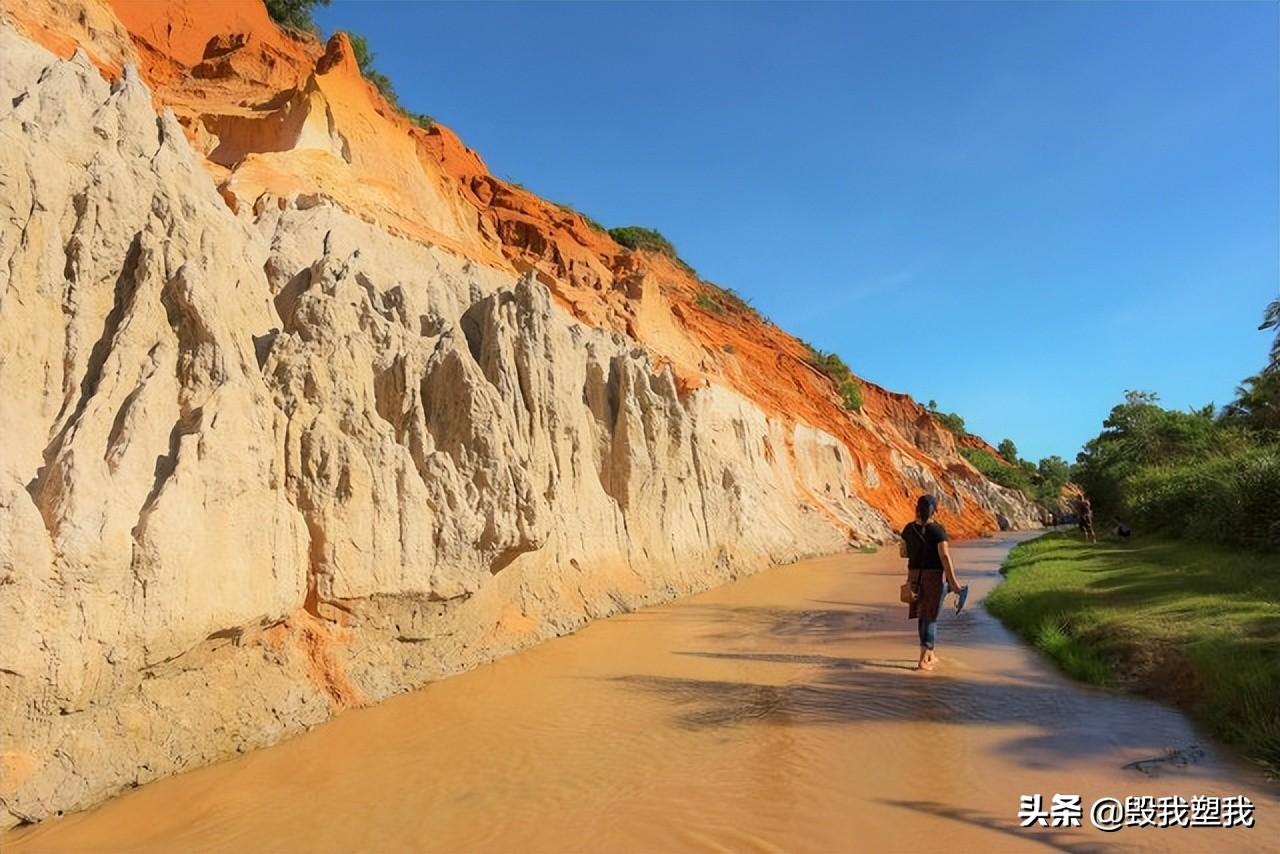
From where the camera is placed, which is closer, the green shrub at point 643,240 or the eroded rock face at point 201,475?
the eroded rock face at point 201,475

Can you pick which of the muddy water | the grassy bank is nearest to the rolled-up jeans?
the muddy water

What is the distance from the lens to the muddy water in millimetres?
3766

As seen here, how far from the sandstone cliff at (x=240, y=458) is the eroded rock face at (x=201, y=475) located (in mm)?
20

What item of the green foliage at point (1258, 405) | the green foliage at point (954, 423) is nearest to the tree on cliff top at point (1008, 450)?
the green foliage at point (954, 423)

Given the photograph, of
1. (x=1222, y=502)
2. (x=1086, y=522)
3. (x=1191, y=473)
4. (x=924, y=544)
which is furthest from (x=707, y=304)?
(x=924, y=544)

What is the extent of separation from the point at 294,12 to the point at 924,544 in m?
36.3

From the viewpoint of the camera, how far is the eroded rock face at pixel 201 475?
447cm

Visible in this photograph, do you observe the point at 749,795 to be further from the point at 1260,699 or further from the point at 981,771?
the point at 1260,699

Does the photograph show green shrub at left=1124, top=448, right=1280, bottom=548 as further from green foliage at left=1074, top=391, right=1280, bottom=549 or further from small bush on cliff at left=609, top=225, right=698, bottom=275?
small bush on cliff at left=609, top=225, right=698, bottom=275

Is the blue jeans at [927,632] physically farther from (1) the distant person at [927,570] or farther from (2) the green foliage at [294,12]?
(2) the green foliage at [294,12]

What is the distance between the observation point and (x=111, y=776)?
14.8 ft

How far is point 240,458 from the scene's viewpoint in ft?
18.6

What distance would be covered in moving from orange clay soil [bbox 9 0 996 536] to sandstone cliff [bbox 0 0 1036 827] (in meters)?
0.81

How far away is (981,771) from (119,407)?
20.7 ft
